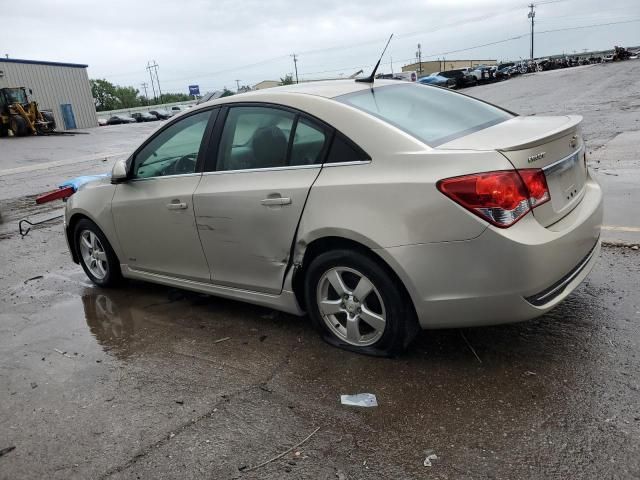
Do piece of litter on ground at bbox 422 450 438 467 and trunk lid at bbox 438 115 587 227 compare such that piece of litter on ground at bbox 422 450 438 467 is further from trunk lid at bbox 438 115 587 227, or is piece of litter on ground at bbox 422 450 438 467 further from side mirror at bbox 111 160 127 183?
side mirror at bbox 111 160 127 183

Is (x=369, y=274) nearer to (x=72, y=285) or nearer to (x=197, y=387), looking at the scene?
(x=197, y=387)

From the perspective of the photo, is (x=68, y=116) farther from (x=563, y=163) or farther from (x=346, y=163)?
(x=563, y=163)

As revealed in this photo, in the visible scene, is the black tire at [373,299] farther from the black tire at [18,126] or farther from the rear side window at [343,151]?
the black tire at [18,126]

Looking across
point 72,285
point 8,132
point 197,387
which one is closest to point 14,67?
point 8,132

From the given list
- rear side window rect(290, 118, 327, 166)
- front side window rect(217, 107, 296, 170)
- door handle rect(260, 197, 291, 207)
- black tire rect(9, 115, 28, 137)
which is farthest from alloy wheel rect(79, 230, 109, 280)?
black tire rect(9, 115, 28, 137)

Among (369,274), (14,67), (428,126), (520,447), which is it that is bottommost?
(520,447)

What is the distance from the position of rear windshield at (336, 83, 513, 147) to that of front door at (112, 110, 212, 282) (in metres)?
1.25

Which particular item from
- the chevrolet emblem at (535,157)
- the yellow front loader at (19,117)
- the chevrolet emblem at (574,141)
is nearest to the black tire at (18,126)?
the yellow front loader at (19,117)

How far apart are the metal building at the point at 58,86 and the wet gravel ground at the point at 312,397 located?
45608mm

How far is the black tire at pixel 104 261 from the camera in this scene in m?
4.91

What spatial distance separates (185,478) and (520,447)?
1512 mm

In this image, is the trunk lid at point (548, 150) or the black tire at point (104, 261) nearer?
the trunk lid at point (548, 150)

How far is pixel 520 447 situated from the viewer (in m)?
2.45

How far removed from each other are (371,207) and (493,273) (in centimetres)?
72
